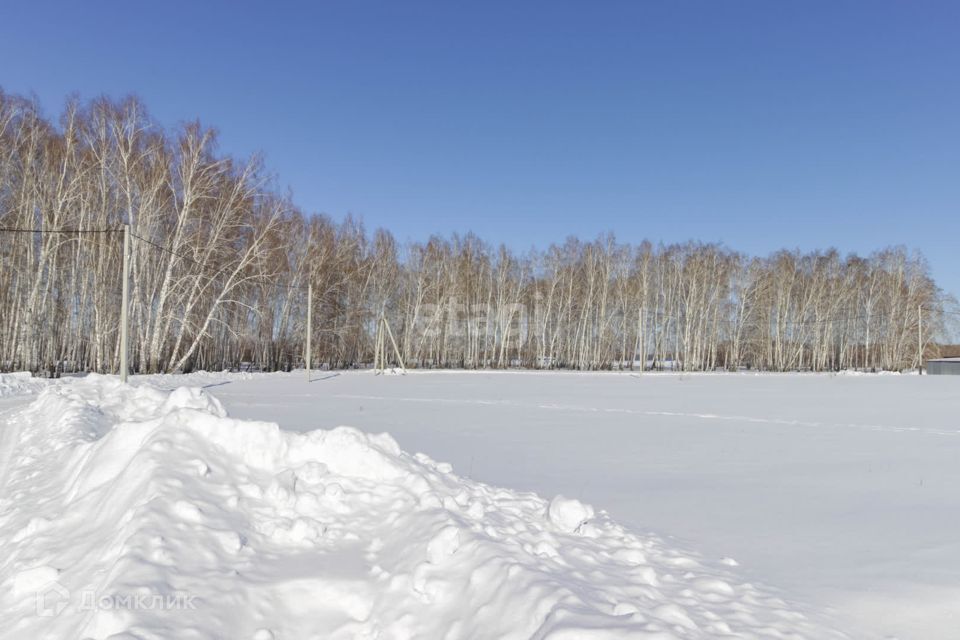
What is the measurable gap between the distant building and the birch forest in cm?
472

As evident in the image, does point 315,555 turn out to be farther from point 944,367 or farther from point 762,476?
point 944,367

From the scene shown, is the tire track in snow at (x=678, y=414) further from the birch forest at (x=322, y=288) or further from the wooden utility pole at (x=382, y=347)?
the wooden utility pole at (x=382, y=347)

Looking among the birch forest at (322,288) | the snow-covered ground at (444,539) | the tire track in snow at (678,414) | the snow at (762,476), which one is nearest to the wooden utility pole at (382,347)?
the birch forest at (322,288)

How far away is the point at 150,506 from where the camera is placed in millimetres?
3035

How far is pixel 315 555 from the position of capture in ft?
10.2

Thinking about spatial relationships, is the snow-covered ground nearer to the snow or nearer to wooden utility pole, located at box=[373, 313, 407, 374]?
the snow

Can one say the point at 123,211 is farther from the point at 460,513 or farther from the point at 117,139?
the point at 460,513

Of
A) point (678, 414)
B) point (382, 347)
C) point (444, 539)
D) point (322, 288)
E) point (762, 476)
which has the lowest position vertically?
point (678, 414)

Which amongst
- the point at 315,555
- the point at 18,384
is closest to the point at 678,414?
the point at 315,555

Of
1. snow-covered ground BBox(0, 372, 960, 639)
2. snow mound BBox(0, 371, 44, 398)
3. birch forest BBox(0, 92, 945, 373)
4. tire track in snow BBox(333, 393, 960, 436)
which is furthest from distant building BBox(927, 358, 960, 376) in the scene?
snow mound BBox(0, 371, 44, 398)

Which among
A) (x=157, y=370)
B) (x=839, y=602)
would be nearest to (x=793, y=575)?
(x=839, y=602)

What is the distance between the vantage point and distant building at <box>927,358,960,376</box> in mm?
38562

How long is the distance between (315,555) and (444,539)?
83cm

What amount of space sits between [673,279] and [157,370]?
37.1m
